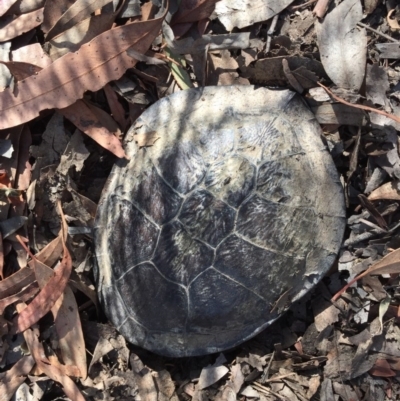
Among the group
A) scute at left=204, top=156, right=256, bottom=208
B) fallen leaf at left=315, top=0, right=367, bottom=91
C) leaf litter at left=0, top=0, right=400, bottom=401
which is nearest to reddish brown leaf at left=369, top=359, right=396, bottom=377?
leaf litter at left=0, top=0, right=400, bottom=401

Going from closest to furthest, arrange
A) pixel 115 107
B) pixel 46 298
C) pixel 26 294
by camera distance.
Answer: pixel 46 298 < pixel 26 294 < pixel 115 107

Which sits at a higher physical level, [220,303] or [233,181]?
[233,181]

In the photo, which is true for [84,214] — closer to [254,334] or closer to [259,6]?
[254,334]

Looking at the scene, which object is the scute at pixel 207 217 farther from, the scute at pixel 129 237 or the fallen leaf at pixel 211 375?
the fallen leaf at pixel 211 375

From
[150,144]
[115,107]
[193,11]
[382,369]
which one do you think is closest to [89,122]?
[115,107]

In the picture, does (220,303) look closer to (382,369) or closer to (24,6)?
(382,369)

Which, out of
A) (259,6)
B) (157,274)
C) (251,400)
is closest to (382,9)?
(259,6)

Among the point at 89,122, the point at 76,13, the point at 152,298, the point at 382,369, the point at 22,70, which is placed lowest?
the point at 382,369
